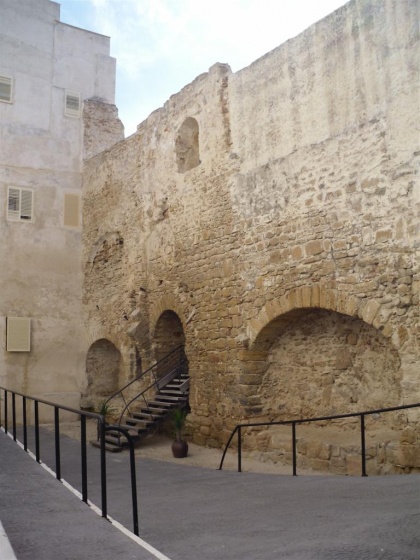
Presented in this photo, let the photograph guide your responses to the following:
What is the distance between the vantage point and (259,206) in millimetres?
8672

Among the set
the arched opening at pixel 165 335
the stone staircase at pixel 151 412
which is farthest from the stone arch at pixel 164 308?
the stone staircase at pixel 151 412

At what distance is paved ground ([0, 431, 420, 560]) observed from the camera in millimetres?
3172

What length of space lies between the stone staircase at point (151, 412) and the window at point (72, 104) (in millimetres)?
7516

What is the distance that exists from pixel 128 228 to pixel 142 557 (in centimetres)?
1000

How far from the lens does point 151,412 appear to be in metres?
10.5

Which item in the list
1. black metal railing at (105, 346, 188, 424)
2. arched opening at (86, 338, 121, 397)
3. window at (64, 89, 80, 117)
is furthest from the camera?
window at (64, 89, 80, 117)

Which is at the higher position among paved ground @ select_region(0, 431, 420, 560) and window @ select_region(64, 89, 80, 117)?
window @ select_region(64, 89, 80, 117)

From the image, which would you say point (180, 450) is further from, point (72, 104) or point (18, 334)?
point (72, 104)

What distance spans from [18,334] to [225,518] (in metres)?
10.2

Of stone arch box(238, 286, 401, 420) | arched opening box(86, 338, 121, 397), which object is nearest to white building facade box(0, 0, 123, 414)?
arched opening box(86, 338, 121, 397)

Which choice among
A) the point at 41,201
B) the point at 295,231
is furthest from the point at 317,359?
the point at 41,201

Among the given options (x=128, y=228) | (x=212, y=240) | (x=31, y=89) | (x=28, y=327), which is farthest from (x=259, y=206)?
(x=31, y=89)

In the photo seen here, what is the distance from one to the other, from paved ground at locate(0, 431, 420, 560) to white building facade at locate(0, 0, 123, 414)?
7710 mm

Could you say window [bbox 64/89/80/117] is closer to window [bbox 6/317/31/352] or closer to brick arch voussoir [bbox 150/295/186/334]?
window [bbox 6/317/31/352]
